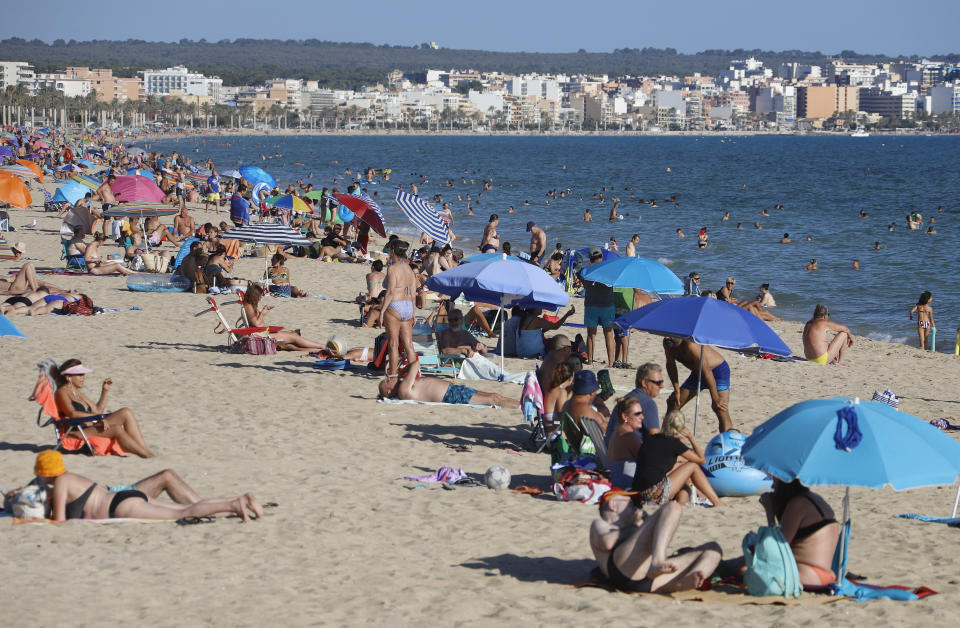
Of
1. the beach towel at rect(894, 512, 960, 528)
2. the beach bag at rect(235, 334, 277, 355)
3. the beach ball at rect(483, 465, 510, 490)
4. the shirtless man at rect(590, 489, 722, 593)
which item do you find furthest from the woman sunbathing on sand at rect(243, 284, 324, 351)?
the shirtless man at rect(590, 489, 722, 593)

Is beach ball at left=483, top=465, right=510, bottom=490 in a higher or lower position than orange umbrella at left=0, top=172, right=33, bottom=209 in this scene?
lower

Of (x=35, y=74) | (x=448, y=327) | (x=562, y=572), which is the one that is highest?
(x=35, y=74)

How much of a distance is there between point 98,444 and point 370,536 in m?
2.44

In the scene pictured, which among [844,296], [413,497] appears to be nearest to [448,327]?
[413,497]

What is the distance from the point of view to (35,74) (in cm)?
19188

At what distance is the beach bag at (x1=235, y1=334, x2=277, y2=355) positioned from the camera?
1138 cm

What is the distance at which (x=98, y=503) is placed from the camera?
6.09 m

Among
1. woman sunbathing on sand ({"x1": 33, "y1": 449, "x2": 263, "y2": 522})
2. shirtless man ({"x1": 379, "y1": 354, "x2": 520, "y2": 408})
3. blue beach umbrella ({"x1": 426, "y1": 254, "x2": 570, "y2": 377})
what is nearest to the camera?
woman sunbathing on sand ({"x1": 33, "y1": 449, "x2": 263, "y2": 522})

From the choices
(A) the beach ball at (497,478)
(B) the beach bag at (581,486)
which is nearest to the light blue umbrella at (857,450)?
(B) the beach bag at (581,486)

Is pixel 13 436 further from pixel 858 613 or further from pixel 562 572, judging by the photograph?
pixel 858 613

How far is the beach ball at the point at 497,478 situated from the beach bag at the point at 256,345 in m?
4.76

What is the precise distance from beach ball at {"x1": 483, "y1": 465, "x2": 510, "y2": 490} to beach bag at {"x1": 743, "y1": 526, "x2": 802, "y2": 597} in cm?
227

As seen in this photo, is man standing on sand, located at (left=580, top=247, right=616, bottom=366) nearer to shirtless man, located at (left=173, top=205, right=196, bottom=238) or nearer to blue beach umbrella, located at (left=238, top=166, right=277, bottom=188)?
shirtless man, located at (left=173, top=205, right=196, bottom=238)

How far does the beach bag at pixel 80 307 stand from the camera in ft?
43.5
